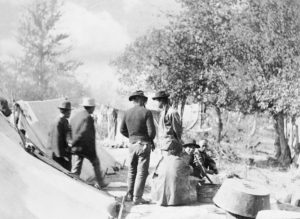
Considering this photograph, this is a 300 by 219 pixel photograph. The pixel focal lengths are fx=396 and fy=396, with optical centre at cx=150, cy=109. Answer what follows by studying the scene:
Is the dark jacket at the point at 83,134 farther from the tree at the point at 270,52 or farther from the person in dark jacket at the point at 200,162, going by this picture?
the tree at the point at 270,52

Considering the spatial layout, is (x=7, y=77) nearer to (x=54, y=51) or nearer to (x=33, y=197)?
(x=54, y=51)

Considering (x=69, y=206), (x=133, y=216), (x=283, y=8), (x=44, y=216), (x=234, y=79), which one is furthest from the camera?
(x=234, y=79)

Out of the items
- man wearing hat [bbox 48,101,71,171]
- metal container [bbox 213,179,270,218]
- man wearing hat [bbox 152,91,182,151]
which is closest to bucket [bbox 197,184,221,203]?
man wearing hat [bbox 152,91,182,151]

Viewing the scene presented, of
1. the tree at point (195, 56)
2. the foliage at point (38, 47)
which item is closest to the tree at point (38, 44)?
the foliage at point (38, 47)

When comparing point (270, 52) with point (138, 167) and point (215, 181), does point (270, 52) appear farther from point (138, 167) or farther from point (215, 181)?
point (138, 167)

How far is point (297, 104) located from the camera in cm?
1062

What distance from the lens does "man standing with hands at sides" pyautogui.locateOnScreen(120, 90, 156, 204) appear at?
6.14 m

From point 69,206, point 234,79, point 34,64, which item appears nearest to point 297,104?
point 234,79

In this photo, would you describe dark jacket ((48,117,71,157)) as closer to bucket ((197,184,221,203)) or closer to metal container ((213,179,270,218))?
bucket ((197,184,221,203))

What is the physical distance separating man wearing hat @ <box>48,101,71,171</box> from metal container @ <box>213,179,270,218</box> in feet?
9.51

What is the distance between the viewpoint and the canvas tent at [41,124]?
314 inches

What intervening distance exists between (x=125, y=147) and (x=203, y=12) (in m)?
6.40

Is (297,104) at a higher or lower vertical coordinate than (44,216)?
higher

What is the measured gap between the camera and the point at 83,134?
6523 millimetres
